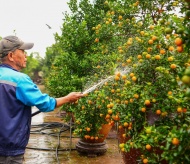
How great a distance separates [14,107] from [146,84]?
1460 millimetres

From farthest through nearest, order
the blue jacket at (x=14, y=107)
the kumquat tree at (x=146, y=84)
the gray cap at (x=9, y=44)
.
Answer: the gray cap at (x=9, y=44), the blue jacket at (x=14, y=107), the kumquat tree at (x=146, y=84)

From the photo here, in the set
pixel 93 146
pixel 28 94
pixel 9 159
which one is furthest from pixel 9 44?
pixel 93 146

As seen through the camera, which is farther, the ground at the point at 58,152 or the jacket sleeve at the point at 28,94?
the ground at the point at 58,152

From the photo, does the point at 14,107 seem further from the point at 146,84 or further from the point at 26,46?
the point at 146,84

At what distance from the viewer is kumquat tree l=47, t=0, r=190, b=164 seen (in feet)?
7.06

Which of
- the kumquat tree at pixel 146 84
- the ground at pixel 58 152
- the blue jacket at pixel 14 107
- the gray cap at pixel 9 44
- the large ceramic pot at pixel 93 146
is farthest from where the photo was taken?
the large ceramic pot at pixel 93 146

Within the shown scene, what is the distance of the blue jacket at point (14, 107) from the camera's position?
2764 mm

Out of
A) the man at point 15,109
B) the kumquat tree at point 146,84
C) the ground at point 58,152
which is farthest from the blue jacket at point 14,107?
the ground at point 58,152

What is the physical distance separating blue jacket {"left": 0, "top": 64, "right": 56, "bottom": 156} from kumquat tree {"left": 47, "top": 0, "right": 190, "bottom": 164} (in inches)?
39.3

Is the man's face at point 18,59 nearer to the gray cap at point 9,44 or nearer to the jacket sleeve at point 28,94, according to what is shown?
the gray cap at point 9,44

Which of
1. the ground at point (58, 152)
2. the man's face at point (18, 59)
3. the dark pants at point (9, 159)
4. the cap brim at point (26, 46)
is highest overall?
the cap brim at point (26, 46)

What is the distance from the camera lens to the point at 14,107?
2814mm

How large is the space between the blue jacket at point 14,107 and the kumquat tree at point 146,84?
1.00 m

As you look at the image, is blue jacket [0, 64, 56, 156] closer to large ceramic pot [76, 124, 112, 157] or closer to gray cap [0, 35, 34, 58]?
gray cap [0, 35, 34, 58]
